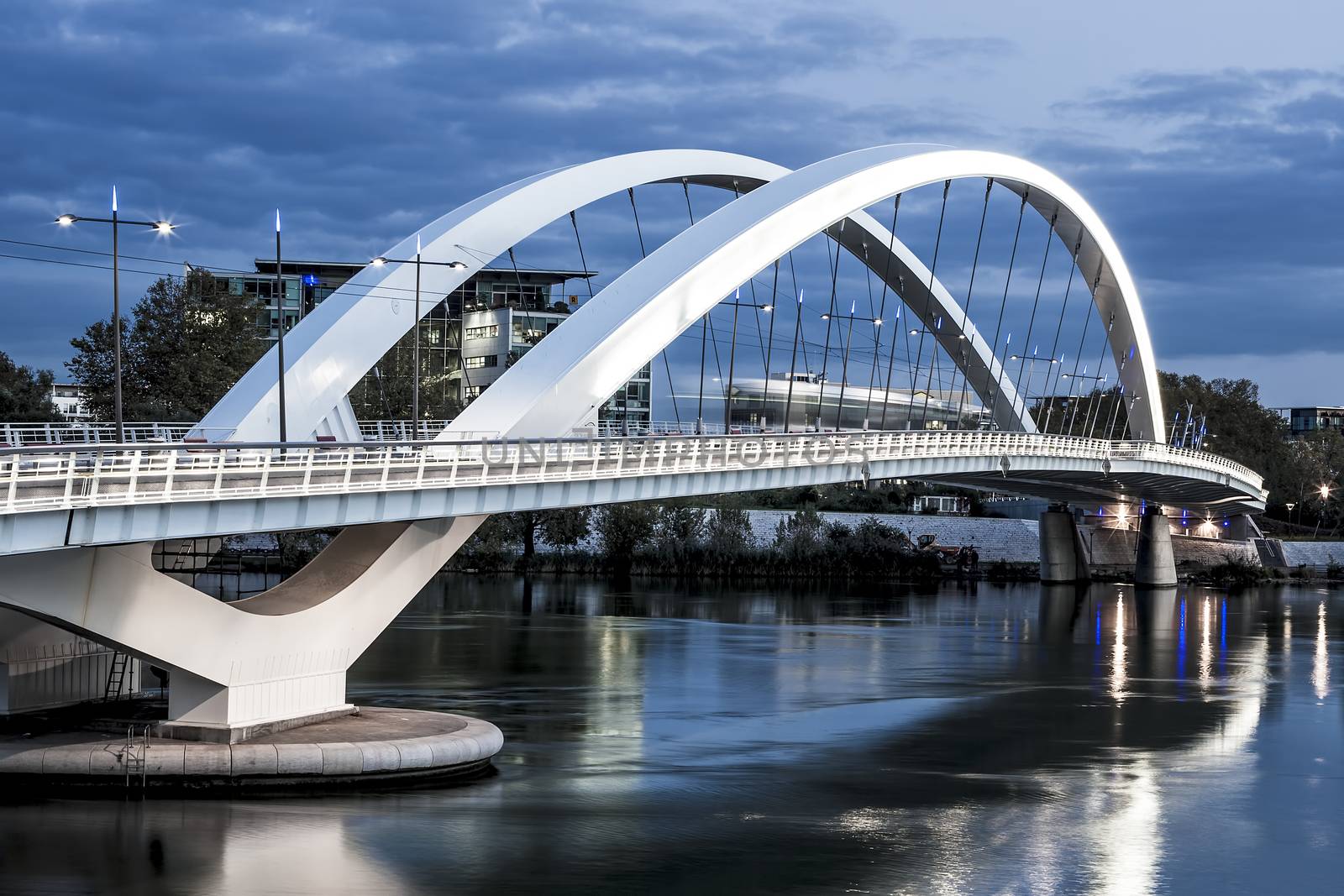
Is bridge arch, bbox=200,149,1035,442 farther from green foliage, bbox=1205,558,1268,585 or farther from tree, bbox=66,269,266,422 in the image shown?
green foliage, bbox=1205,558,1268,585

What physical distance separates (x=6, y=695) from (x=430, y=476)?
8229 mm

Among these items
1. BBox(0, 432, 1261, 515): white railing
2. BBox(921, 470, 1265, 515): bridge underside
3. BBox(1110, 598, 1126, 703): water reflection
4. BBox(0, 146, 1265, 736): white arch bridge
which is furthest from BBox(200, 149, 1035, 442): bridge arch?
BBox(921, 470, 1265, 515): bridge underside

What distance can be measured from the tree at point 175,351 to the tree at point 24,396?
267 cm

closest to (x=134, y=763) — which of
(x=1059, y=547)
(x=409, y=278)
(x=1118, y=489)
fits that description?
(x=409, y=278)

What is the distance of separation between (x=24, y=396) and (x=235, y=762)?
187 ft

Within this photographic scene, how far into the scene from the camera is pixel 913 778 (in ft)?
83.4

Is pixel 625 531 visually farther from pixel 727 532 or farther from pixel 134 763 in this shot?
pixel 134 763

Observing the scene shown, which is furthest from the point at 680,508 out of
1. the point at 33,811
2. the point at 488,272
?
the point at 33,811

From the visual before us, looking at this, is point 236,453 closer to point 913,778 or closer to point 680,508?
point 913,778

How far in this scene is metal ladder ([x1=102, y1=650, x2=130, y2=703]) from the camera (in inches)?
1136

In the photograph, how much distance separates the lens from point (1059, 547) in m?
82.6

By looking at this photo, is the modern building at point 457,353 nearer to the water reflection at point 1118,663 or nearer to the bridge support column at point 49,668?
the water reflection at point 1118,663

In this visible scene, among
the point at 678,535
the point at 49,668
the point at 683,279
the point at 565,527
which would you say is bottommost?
the point at 49,668

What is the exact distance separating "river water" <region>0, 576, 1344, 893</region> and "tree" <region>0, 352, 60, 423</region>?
91.5ft
